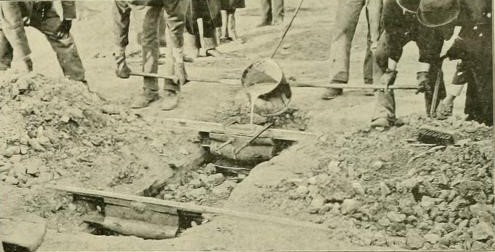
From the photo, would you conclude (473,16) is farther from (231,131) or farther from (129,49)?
(129,49)

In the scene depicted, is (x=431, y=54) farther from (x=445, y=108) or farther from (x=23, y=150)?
(x=23, y=150)

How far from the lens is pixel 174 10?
9.38 ft

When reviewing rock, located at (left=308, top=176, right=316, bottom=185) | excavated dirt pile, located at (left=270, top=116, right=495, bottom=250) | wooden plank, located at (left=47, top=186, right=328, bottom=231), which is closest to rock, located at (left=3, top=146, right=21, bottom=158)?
wooden plank, located at (left=47, top=186, right=328, bottom=231)

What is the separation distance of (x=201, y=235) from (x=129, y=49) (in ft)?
3.18

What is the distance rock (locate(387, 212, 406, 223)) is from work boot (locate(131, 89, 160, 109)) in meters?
1.16

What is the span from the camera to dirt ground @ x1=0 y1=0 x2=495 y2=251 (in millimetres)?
2396

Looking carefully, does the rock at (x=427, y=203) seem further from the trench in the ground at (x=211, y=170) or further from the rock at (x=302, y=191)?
the trench in the ground at (x=211, y=170)

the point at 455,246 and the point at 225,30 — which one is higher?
the point at 225,30

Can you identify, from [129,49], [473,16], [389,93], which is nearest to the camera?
[473,16]

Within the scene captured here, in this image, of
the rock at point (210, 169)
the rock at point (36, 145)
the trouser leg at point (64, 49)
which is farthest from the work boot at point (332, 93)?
the rock at point (36, 145)

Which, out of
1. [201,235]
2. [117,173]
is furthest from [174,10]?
[201,235]

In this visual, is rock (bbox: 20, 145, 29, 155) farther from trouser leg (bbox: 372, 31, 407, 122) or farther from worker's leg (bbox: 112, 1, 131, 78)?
trouser leg (bbox: 372, 31, 407, 122)

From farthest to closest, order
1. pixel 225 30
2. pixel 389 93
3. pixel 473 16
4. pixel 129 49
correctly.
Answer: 1. pixel 129 49
2. pixel 225 30
3. pixel 389 93
4. pixel 473 16

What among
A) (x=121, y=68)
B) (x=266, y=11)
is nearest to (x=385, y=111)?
(x=266, y=11)
